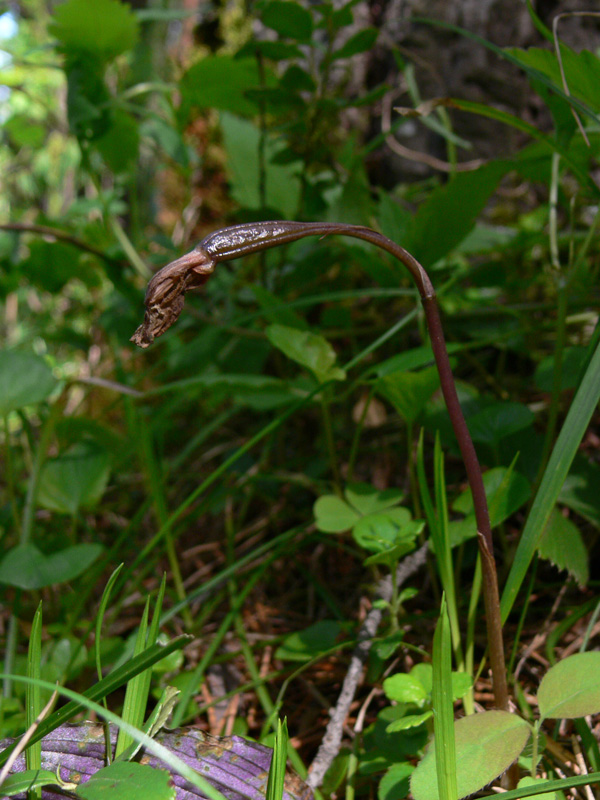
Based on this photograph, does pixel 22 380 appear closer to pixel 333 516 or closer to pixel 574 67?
pixel 333 516

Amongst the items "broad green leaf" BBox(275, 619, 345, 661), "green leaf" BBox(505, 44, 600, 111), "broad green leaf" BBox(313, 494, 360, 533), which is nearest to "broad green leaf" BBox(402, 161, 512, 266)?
"green leaf" BBox(505, 44, 600, 111)

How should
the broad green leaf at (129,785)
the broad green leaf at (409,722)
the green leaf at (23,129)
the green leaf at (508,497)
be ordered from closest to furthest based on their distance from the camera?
the broad green leaf at (129,785) < the broad green leaf at (409,722) < the green leaf at (508,497) < the green leaf at (23,129)

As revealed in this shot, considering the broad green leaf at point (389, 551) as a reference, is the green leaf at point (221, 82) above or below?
above

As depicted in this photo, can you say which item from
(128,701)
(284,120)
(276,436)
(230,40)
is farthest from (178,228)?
(128,701)

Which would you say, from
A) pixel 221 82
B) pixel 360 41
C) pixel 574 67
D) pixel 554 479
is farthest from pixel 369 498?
pixel 221 82

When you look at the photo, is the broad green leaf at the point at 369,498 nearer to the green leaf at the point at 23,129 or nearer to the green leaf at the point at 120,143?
the green leaf at the point at 120,143

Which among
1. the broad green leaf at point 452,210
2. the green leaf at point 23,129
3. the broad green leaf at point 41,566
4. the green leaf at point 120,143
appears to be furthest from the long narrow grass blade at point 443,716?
the green leaf at point 23,129
